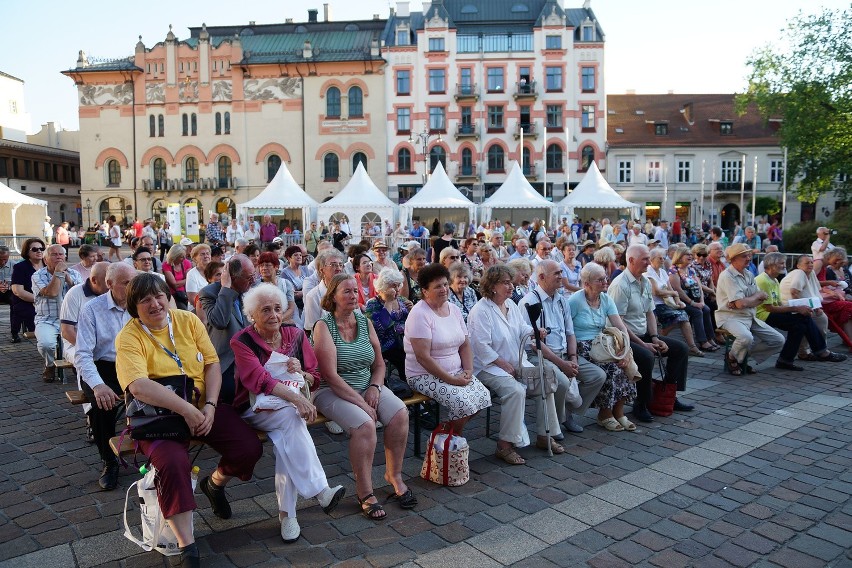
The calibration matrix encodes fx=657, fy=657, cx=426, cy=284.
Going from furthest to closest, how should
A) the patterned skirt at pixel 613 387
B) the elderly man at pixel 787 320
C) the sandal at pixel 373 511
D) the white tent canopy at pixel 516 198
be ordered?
1. the white tent canopy at pixel 516 198
2. the elderly man at pixel 787 320
3. the patterned skirt at pixel 613 387
4. the sandal at pixel 373 511

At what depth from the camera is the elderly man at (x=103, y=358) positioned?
4.75m

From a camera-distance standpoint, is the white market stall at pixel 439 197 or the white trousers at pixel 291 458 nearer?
the white trousers at pixel 291 458

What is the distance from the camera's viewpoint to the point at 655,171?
43656 millimetres

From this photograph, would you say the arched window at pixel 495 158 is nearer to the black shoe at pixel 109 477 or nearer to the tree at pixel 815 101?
the tree at pixel 815 101

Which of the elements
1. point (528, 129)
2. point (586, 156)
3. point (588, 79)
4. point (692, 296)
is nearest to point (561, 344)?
point (692, 296)

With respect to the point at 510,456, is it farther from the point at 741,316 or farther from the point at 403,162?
the point at 403,162

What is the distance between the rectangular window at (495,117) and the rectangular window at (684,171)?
12598 millimetres

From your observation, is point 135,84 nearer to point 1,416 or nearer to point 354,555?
point 1,416

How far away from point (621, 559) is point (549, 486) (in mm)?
1069

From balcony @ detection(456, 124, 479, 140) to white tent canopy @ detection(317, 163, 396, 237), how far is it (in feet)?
49.6

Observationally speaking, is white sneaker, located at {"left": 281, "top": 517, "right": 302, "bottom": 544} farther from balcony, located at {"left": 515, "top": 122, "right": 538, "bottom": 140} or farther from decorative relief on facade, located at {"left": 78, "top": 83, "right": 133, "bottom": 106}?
decorative relief on facade, located at {"left": 78, "top": 83, "right": 133, "bottom": 106}

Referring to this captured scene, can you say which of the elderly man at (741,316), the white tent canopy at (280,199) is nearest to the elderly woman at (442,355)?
the elderly man at (741,316)

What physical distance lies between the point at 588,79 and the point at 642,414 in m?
38.1

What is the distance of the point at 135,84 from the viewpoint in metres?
42.7
